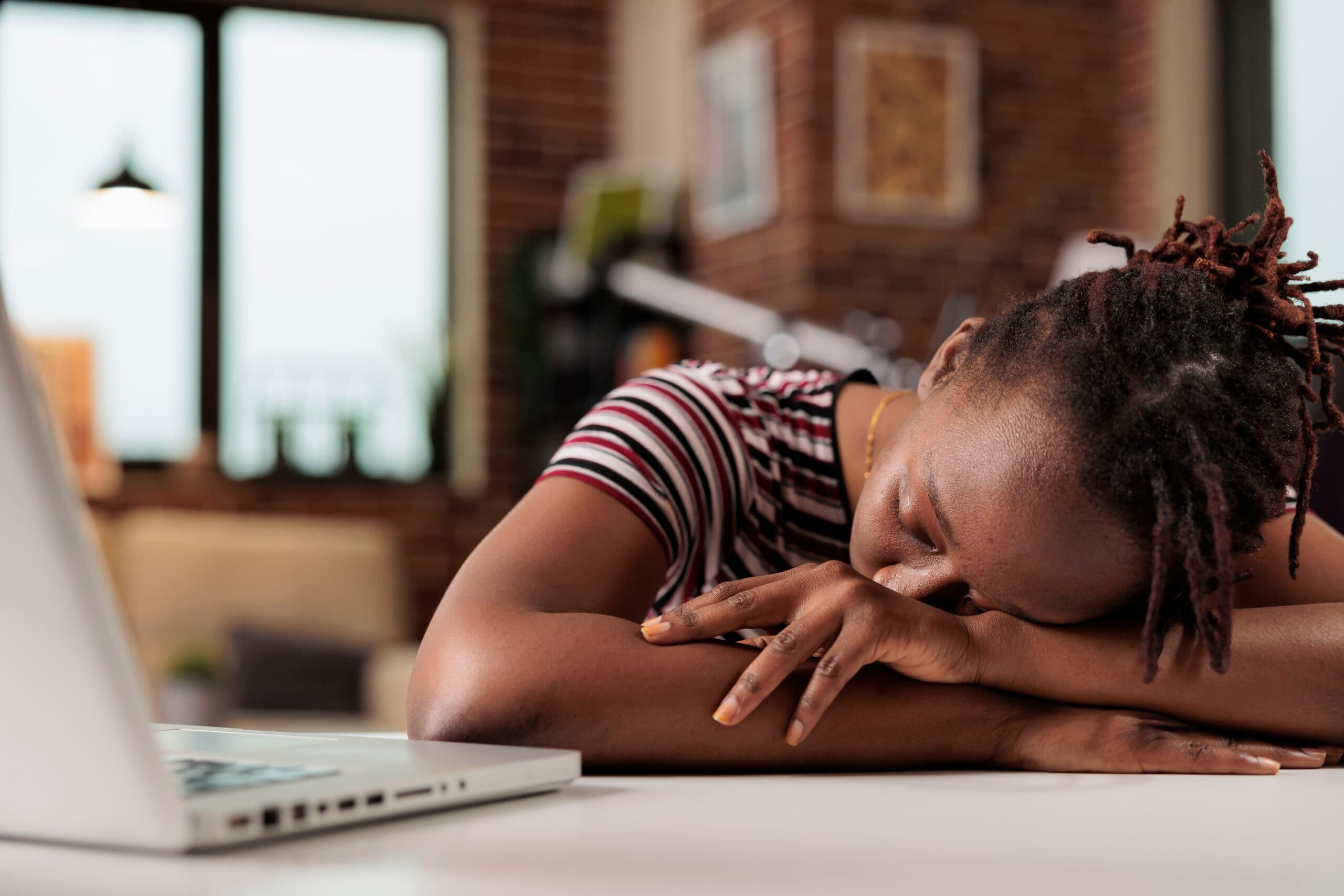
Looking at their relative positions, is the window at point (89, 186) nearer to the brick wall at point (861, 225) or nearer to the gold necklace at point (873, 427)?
the brick wall at point (861, 225)

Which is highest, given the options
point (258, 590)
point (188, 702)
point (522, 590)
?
point (522, 590)

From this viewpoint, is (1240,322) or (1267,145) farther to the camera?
(1267,145)

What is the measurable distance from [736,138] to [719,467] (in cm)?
299

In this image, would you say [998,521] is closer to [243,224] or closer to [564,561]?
[564,561]

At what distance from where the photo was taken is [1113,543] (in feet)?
2.67

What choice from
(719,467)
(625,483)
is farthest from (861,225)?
(625,483)

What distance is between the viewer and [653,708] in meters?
0.79

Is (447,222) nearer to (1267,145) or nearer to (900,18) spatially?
(900,18)

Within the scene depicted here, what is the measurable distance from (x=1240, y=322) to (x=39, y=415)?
76 centimetres

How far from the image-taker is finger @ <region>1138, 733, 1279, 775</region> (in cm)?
81

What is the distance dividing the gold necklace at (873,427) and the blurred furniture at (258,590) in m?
2.65

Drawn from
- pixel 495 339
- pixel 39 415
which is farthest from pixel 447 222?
pixel 39 415

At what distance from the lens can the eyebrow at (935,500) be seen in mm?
874

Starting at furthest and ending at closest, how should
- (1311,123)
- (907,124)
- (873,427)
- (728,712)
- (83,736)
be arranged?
(907,124) → (1311,123) → (873,427) → (728,712) → (83,736)
